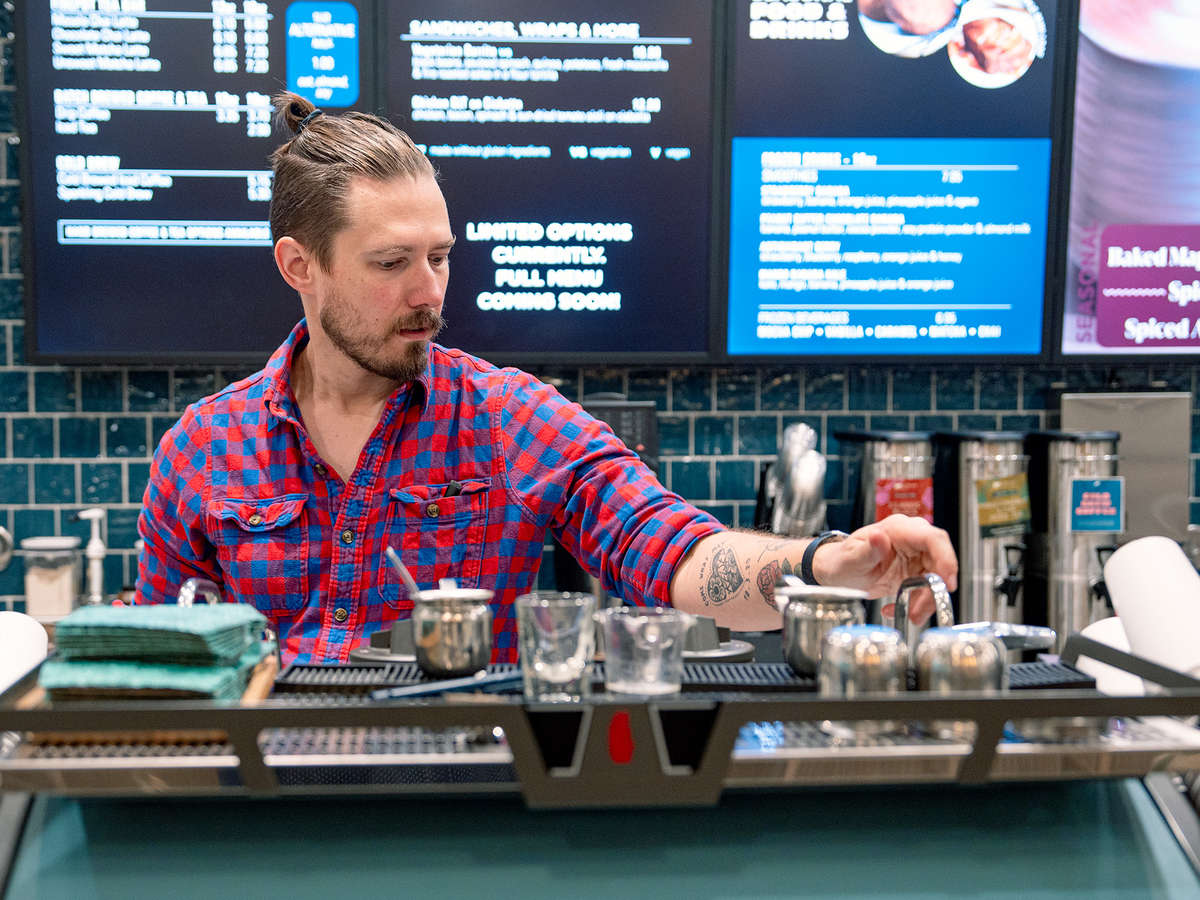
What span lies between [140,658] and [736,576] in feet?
2.66

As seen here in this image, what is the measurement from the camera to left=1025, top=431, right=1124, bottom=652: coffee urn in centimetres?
284

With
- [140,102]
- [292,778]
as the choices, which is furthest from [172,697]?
[140,102]

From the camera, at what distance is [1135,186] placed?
10.2 feet

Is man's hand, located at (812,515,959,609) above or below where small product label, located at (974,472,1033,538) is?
above

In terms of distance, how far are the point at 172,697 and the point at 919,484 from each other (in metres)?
2.23

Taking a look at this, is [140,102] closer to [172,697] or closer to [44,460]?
[44,460]

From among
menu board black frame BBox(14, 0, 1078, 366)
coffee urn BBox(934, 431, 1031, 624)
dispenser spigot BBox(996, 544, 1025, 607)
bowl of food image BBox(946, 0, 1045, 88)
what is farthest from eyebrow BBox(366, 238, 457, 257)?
bowl of food image BBox(946, 0, 1045, 88)

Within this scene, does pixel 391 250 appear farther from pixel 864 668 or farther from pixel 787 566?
pixel 864 668

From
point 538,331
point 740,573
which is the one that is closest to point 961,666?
point 740,573

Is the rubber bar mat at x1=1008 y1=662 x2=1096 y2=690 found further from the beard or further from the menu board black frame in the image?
the menu board black frame

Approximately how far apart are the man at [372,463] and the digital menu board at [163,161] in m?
1.08

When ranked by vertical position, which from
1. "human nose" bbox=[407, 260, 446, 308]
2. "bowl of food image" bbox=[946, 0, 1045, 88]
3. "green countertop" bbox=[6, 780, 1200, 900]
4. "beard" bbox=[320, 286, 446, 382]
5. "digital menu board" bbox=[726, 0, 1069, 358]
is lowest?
"green countertop" bbox=[6, 780, 1200, 900]

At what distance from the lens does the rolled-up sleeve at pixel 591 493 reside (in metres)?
1.71

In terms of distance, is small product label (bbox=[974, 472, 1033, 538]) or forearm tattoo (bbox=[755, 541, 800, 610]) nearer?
forearm tattoo (bbox=[755, 541, 800, 610])
